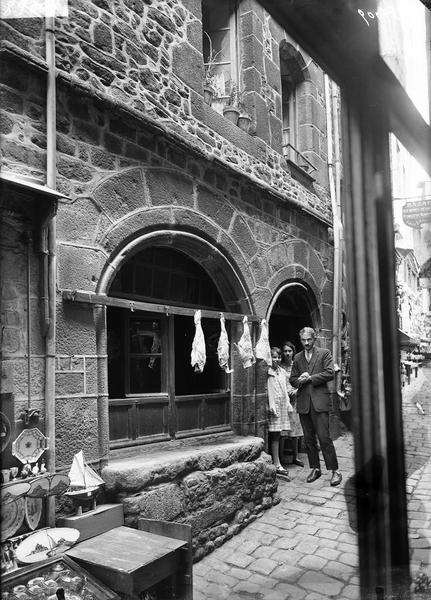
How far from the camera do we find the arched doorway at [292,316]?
6.83 metres

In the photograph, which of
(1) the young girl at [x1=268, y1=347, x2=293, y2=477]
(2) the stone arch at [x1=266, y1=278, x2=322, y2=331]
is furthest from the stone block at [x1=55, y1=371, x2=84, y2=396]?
(2) the stone arch at [x1=266, y1=278, x2=322, y2=331]

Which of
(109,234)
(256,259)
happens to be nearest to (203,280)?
(256,259)

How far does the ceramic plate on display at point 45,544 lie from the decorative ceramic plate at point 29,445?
0.43m

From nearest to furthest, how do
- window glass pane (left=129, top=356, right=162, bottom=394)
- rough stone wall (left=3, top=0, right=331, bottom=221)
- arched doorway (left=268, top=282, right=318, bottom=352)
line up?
rough stone wall (left=3, top=0, right=331, bottom=221) → window glass pane (left=129, top=356, right=162, bottom=394) → arched doorway (left=268, top=282, right=318, bottom=352)

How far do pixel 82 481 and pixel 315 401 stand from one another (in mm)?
2511

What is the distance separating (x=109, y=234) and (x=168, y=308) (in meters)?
0.89

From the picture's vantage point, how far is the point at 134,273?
174 inches

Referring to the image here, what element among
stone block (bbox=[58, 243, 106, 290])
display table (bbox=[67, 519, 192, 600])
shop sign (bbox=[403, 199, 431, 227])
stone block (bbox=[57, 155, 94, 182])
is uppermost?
stone block (bbox=[57, 155, 94, 182])

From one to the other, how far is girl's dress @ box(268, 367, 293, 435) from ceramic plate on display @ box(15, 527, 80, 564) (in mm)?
2854

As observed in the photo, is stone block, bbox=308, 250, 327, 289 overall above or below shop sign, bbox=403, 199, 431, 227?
above

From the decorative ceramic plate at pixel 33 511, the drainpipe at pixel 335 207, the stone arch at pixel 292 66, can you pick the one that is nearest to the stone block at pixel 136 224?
the decorative ceramic plate at pixel 33 511

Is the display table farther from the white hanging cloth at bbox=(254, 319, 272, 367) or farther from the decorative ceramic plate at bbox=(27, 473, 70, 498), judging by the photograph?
the white hanging cloth at bbox=(254, 319, 272, 367)

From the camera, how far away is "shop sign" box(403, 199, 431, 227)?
1.12m

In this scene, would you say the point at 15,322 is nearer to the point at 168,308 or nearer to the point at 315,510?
the point at 168,308
